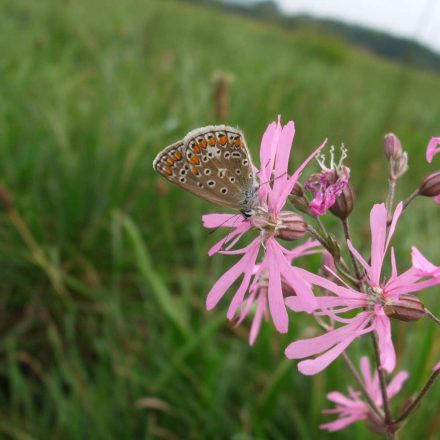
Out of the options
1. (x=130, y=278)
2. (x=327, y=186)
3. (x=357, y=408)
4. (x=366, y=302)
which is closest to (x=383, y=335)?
(x=366, y=302)

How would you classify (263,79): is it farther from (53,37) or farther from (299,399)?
(299,399)

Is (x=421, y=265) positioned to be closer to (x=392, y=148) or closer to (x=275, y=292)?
(x=275, y=292)

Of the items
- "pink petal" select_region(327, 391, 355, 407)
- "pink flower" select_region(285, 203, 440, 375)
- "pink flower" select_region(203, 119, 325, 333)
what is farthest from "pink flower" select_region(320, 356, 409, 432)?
"pink flower" select_region(203, 119, 325, 333)

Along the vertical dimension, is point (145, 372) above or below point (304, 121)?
below

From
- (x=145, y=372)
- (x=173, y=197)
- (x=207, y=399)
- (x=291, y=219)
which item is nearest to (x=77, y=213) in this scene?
(x=173, y=197)

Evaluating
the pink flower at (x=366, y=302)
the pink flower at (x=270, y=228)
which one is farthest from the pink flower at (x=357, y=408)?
the pink flower at (x=270, y=228)

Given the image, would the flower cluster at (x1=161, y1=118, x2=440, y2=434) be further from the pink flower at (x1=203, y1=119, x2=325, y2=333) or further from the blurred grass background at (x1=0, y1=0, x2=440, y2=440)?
the blurred grass background at (x1=0, y1=0, x2=440, y2=440)

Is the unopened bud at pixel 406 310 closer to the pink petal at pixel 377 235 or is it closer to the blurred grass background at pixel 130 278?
the pink petal at pixel 377 235
